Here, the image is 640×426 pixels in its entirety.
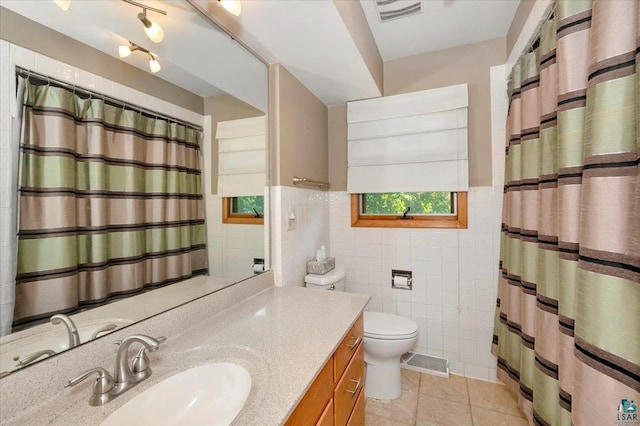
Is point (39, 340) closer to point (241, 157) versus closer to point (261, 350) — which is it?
→ point (261, 350)

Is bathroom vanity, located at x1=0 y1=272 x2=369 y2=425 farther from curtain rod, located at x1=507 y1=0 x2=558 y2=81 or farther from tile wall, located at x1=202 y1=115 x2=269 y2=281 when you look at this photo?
curtain rod, located at x1=507 y1=0 x2=558 y2=81

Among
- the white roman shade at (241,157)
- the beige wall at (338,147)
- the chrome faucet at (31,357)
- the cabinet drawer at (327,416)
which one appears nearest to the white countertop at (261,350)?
the chrome faucet at (31,357)

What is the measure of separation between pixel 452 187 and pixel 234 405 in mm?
1901

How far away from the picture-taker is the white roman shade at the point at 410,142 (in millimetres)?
2020

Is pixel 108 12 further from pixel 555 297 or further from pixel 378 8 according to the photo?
pixel 555 297

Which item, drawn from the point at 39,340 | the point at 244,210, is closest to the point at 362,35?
the point at 244,210

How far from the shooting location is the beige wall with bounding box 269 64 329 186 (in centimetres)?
169

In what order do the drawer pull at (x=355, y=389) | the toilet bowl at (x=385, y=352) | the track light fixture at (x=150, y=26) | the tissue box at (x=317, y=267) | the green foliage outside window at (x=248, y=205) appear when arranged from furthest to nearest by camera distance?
the tissue box at (x=317, y=267) < the toilet bowl at (x=385, y=352) < the green foliage outside window at (x=248, y=205) < the drawer pull at (x=355, y=389) < the track light fixture at (x=150, y=26)

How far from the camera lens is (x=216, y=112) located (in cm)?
132

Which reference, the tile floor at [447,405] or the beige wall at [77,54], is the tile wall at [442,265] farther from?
the beige wall at [77,54]

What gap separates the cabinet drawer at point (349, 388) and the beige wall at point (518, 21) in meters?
2.03

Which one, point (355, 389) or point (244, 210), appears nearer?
point (355, 389)

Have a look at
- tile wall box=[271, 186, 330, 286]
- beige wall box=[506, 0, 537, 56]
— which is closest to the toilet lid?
tile wall box=[271, 186, 330, 286]

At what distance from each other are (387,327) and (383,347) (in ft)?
0.45
